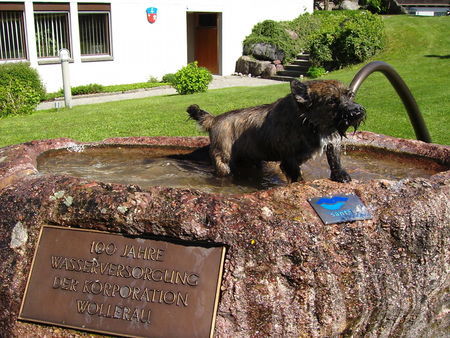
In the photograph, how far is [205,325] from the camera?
3771 mm

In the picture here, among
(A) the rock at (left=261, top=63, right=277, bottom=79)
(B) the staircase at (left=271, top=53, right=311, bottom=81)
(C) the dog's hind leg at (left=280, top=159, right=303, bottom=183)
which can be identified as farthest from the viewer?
(A) the rock at (left=261, top=63, right=277, bottom=79)

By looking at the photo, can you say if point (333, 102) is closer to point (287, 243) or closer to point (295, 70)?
point (287, 243)

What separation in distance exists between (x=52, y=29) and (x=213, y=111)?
12.9m

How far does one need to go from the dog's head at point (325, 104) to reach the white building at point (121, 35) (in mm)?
19967

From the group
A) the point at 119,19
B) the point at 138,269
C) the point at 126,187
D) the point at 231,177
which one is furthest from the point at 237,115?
the point at 119,19

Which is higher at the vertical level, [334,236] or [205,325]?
[334,236]

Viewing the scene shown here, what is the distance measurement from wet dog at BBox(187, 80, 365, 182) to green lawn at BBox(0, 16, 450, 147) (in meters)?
1.59

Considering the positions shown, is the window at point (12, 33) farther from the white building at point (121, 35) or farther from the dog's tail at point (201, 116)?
the dog's tail at point (201, 116)

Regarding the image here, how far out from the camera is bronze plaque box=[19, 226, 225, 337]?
3.81 meters

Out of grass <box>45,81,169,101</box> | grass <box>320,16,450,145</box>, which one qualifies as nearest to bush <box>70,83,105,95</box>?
grass <box>45,81,169,101</box>

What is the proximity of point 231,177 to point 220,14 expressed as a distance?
2515 cm

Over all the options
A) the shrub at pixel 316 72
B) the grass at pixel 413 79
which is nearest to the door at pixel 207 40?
the shrub at pixel 316 72

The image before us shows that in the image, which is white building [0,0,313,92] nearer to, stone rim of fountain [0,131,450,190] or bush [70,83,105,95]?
bush [70,83,105,95]

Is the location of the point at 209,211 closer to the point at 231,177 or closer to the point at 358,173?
the point at 231,177
